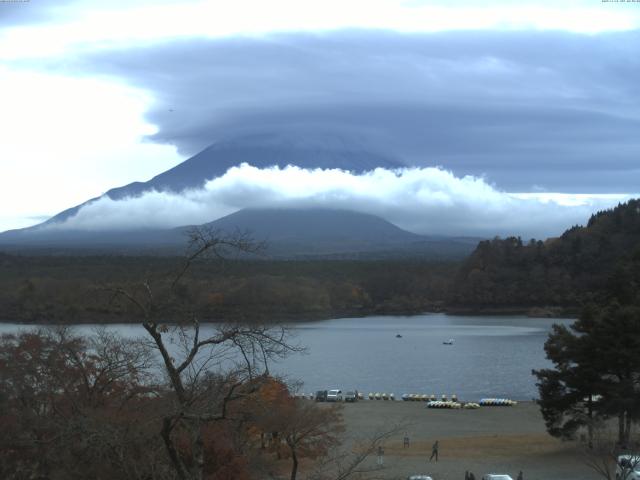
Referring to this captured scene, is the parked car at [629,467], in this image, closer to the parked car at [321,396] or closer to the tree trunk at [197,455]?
the tree trunk at [197,455]

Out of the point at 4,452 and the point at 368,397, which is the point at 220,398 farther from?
the point at 368,397

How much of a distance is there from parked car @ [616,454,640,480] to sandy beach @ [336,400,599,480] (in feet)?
9.58

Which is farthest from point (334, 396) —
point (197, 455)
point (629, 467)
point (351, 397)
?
point (197, 455)

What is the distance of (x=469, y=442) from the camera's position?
952 inches

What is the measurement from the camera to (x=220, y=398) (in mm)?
6344

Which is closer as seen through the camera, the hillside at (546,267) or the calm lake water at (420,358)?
the calm lake water at (420,358)

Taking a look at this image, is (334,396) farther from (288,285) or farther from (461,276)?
(461,276)

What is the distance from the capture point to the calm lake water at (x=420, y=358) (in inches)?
1615

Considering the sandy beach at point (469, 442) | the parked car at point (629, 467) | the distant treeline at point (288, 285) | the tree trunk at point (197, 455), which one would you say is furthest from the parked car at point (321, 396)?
the tree trunk at point (197, 455)

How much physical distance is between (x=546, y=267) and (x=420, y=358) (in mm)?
51060

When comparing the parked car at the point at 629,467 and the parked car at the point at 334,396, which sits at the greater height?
the parked car at the point at 629,467

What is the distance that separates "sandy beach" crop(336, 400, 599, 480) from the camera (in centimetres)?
1862

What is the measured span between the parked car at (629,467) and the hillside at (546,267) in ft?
268

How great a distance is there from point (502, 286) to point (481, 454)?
83224mm
